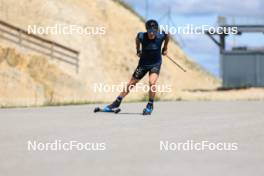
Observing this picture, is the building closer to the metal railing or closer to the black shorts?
the metal railing

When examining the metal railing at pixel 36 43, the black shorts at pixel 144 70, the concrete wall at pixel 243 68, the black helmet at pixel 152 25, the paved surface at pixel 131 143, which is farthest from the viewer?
the concrete wall at pixel 243 68

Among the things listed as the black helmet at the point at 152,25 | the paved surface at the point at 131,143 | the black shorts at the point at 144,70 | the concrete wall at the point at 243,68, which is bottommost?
the paved surface at the point at 131,143

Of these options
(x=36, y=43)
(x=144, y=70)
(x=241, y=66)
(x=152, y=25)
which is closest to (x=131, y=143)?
(x=152, y=25)

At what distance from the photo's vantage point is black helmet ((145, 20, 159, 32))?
9.84 metres

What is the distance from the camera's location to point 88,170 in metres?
4.39

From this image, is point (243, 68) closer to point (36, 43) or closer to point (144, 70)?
point (36, 43)

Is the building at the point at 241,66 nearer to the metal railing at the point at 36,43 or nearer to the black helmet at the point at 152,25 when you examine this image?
the metal railing at the point at 36,43

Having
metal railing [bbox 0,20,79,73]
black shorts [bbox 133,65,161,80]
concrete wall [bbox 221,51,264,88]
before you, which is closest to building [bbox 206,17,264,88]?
concrete wall [bbox 221,51,264,88]

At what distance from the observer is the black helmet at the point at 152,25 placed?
984 centimetres

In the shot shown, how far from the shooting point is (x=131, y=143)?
6004mm

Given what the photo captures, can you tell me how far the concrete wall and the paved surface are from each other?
34.6 m

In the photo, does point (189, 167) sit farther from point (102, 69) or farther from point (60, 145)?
point (102, 69)

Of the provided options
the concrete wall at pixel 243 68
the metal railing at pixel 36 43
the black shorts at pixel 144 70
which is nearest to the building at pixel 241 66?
the concrete wall at pixel 243 68

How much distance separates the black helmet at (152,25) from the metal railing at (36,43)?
21.4 m
